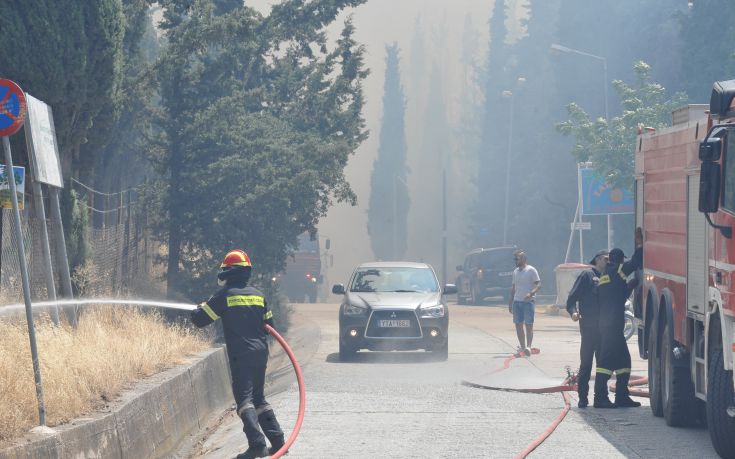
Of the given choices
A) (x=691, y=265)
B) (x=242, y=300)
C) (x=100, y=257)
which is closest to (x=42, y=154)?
(x=242, y=300)

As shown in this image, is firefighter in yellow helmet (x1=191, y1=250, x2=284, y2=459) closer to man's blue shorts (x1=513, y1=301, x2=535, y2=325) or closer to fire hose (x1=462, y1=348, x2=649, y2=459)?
fire hose (x1=462, y1=348, x2=649, y2=459)

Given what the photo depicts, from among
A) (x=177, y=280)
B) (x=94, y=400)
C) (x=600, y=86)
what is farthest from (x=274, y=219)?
(x=600, y=86)

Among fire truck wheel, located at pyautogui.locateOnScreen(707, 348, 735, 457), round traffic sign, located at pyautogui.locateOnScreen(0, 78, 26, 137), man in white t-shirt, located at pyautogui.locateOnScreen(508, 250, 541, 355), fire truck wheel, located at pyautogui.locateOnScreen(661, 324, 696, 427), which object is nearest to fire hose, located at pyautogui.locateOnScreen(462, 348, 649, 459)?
fire truck wheel, located at pyautogui.locateOnScreen(661, 324, 696, 427)

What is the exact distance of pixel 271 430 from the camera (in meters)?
10.7

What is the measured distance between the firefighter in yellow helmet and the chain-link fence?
1.65 metres

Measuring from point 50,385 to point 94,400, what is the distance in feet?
1.51

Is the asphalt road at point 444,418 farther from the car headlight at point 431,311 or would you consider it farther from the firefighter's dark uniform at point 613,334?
the car headlight at point 431,311


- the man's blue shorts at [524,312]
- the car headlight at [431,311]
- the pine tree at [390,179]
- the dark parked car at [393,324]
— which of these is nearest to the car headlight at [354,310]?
the dark parked car at [393,324]

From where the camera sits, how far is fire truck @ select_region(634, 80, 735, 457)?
34.0 ft

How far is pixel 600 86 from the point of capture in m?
67.4

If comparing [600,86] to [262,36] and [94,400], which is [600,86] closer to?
[262,36]

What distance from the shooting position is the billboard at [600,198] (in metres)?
46.6

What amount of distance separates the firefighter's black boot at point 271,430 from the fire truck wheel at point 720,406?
137 inches

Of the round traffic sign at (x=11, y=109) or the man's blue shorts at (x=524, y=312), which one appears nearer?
the round traffic sign at (x=11, y=109)
